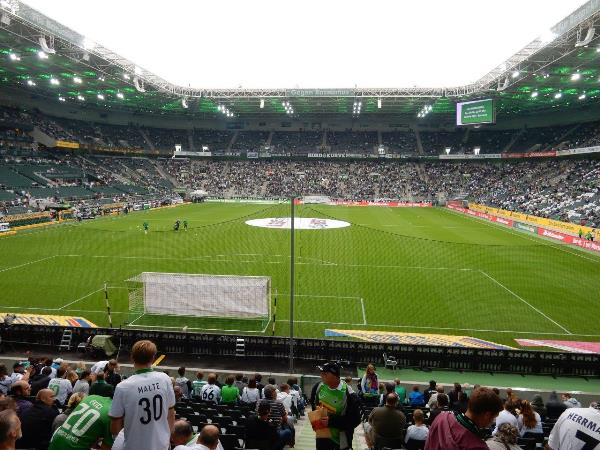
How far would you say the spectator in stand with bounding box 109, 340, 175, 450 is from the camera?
3.74m

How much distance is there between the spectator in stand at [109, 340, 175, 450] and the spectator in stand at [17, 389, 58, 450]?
2.21 metres

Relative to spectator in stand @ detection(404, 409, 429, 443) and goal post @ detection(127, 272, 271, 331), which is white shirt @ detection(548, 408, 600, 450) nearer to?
spectator in stand @ detection(404, 409, 429, 443)

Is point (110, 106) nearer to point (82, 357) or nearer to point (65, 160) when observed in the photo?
point (65, 160)

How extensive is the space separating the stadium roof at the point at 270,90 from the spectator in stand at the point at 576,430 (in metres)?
35.8

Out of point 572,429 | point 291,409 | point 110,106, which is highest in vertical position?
point 110,106

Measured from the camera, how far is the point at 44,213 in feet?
158

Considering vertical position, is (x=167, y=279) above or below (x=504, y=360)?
above

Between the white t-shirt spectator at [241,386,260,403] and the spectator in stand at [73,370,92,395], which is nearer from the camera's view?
the spectator in stand at [73,370,92,395]

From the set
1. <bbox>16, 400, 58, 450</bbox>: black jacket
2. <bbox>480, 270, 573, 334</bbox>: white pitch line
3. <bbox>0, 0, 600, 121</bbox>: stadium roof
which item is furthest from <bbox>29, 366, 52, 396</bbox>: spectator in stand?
<bbox>0, 0, 600, 121</bbox>: stadium roof

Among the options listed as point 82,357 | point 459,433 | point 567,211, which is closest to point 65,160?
point 82,357

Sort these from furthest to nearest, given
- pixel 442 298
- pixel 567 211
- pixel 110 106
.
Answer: pixel 110 106 → pixel 567 211 → pixel 442 298

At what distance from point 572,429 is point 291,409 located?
6.29 meters

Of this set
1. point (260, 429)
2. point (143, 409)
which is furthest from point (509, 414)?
point (143, 409)

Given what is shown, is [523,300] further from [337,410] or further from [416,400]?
[337,410]
